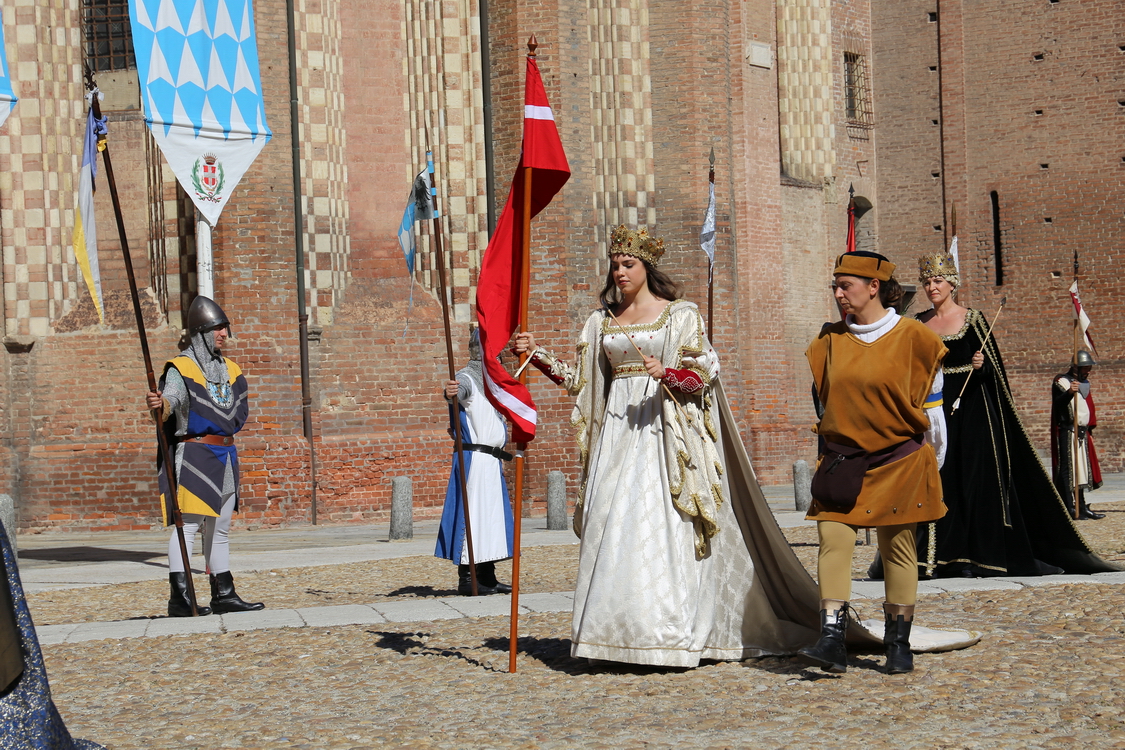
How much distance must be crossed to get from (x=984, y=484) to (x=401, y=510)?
6268 millimetres

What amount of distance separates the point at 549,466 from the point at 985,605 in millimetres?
9524

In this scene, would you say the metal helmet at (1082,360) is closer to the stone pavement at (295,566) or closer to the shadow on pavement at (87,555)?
the stone pavement at (295,566)

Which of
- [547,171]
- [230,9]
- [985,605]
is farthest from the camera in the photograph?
[230,9]

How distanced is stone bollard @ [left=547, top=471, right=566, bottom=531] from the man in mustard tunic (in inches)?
308

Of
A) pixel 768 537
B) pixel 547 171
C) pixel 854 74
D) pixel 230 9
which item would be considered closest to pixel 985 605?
pixel 768 537

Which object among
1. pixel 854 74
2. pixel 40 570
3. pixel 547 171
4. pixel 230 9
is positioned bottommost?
pixel 40 570

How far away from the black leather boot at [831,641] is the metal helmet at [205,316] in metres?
4.25

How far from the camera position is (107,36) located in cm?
1553

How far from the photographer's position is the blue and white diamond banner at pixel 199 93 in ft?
28.5

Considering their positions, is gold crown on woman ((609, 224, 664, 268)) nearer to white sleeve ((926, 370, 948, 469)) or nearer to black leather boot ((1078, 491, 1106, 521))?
white sleeve ((926, 370, 948, 469))

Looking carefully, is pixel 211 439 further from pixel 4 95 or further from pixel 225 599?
pixel 4 95

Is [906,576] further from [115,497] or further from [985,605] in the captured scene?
[115,497]

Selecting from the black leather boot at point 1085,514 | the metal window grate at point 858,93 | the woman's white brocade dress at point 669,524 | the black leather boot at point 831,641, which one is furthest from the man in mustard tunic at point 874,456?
the metal window grate at point 858,93

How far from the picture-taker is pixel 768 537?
5.60 meters
